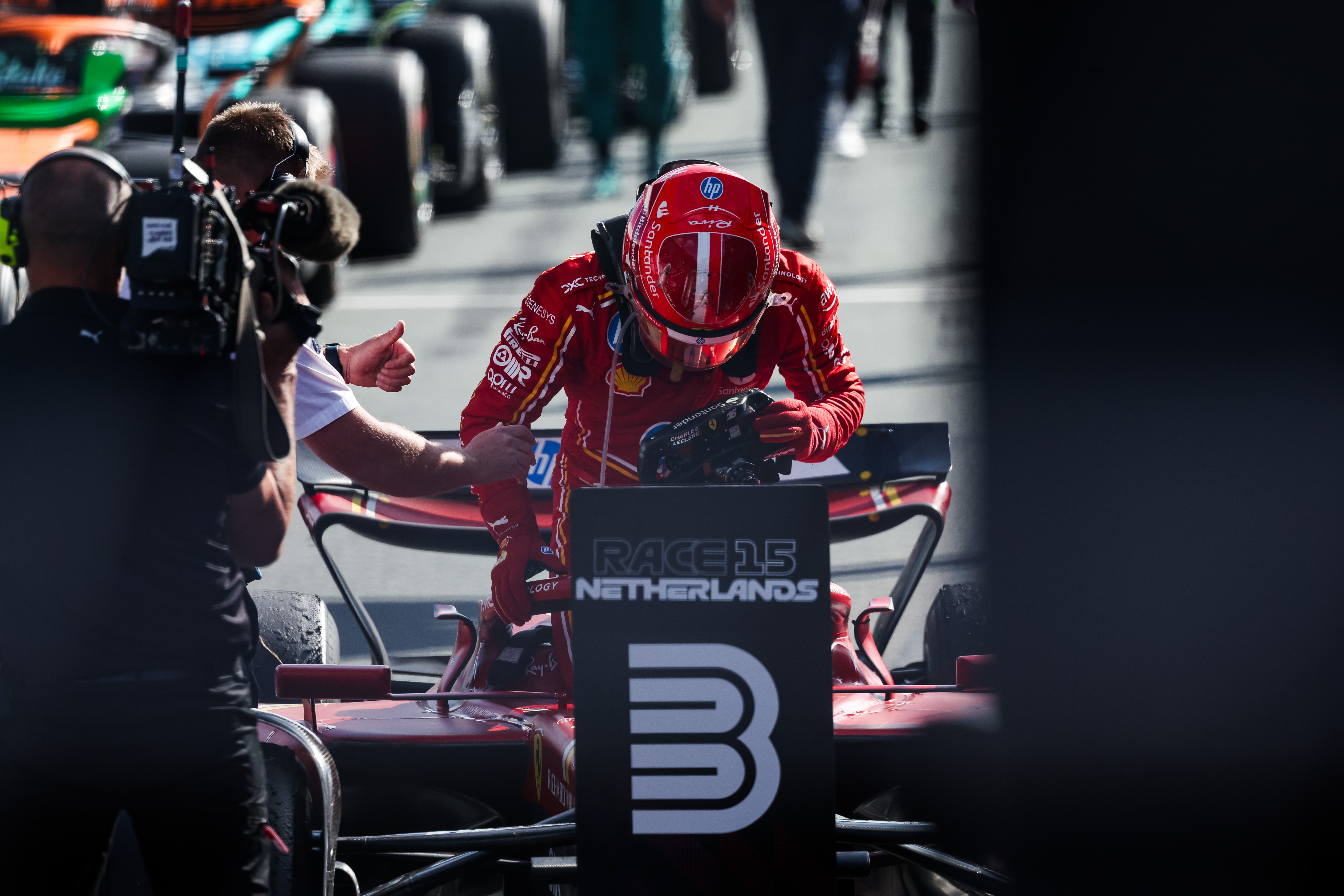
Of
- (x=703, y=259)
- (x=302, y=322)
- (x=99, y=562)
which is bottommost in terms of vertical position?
(x=99, y=562)

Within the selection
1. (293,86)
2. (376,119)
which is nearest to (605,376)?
(376,119)

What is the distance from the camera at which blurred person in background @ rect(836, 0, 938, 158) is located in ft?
33.3

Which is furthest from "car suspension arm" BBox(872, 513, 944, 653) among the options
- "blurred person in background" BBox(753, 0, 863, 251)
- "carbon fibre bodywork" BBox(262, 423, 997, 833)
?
"blurred person in background" BBox(753, 0, 863, 251)

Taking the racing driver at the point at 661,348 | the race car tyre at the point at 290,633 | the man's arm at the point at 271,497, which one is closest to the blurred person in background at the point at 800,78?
the racing driver at the point at 661,348

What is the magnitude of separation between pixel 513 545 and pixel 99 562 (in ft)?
3.93

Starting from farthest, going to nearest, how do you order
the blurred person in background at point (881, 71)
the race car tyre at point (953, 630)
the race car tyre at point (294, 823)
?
the blurred person in background at point (881, 71) < the race car tyre at point (953, 630) < the race car tyre at point (294, 823)

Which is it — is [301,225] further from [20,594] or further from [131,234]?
[20,594]

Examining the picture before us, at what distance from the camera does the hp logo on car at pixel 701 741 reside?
2.10 meters

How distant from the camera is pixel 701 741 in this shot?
2105 millimetres

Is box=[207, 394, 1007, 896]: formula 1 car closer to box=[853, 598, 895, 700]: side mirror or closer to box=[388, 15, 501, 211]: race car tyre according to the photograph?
box=[853, 598, 895, 700]: side mirror

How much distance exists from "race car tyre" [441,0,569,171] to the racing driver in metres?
6.84

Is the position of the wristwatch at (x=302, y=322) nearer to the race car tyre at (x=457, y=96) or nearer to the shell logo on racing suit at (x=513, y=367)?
the shell logo on racing suit at (x=513, y=367)

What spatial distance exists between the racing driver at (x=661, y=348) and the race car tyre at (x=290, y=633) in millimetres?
632

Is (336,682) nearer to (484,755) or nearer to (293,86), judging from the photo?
(484,755)
